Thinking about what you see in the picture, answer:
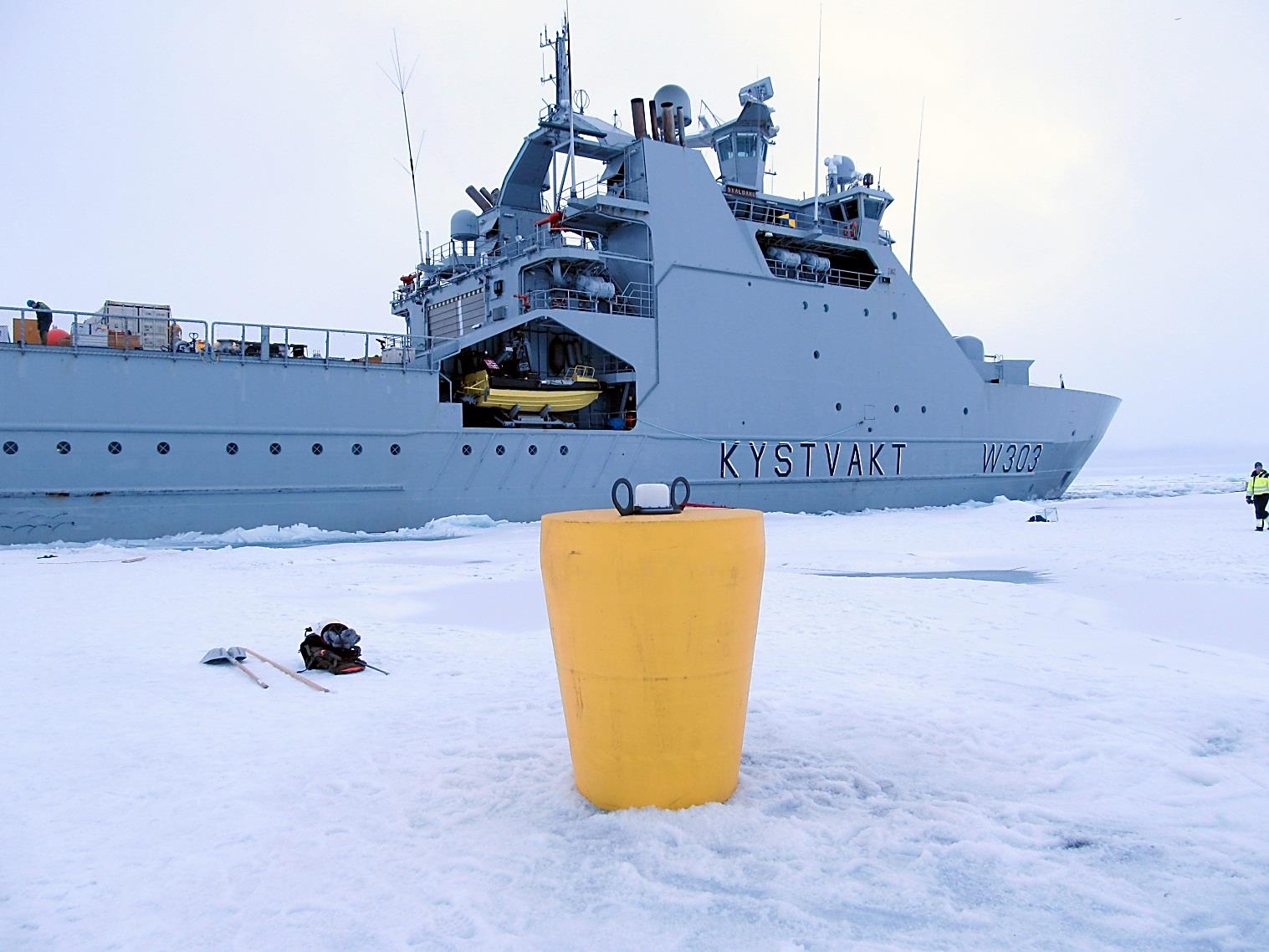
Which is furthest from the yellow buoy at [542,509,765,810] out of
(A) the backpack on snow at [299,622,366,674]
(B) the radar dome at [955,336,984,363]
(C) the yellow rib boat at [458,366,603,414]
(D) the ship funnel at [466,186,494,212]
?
(B) the radar dome at [955,336,984,363]

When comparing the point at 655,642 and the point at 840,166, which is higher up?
the point at 840,166

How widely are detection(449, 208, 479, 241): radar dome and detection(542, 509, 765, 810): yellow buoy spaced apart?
1923cm

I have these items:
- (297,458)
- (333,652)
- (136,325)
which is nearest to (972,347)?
(297,458)

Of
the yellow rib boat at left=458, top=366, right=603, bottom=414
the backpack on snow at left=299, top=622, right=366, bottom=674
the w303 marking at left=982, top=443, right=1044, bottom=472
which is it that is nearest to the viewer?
the backpack on snow at left=299, top=622, right=366, bottom=674

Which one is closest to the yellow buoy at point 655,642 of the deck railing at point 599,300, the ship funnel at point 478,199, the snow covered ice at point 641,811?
the snow covered ice at point 641,811

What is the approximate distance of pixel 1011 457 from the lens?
76.2 ft

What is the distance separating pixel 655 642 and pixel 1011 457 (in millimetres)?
22641

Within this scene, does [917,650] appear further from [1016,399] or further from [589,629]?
[1016,399]

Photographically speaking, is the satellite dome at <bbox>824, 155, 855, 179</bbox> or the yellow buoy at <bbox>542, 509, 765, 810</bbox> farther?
the satellite dome at <bbox>824, 155, 855, 179</bbox>

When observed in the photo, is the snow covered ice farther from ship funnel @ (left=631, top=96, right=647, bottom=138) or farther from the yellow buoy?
ship funnel @ (left=631, top=96, right=647, bottom=138)

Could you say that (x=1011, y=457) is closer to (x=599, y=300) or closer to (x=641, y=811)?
(x=599, y=300)

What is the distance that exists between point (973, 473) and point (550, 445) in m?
12.2

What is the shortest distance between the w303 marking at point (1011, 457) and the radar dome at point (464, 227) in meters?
13.8

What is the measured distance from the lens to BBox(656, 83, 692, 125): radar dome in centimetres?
1838
